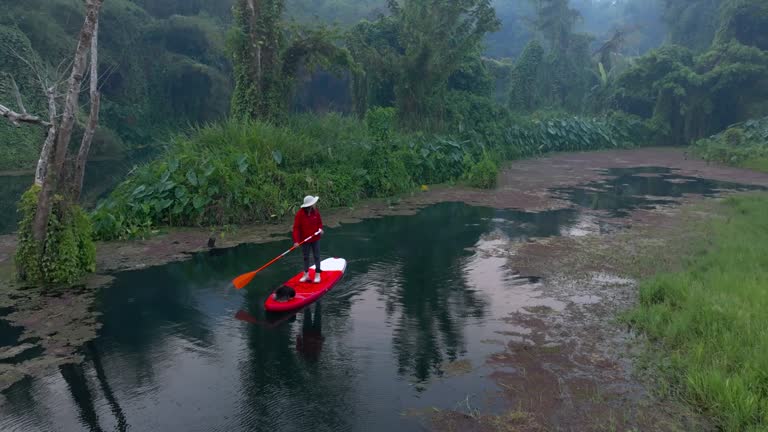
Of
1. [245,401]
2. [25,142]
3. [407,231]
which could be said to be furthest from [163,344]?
[25,142]

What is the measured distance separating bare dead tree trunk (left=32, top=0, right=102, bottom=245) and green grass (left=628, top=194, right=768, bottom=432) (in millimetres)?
8386

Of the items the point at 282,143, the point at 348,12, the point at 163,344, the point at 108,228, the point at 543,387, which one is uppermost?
the point at 348,12

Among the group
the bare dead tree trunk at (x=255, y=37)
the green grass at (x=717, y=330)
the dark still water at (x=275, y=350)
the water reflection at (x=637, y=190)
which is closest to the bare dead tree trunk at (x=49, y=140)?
the dark still water at (x=275, y=350)

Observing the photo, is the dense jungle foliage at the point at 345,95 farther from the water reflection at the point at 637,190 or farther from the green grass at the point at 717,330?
the green grass at the point at 717,330

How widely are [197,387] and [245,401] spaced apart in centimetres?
63

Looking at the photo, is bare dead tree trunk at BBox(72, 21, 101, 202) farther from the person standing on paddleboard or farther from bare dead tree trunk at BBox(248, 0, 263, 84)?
bare dead tree trunk at BBox(248, 0, 263, 84)

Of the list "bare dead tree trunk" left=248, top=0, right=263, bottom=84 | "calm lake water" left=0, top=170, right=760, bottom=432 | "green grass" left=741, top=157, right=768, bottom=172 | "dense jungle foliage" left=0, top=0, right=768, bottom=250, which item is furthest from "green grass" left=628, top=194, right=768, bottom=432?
"green grass" left=741, top=157, right=768, bottom=172

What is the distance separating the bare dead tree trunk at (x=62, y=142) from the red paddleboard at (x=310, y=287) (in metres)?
3.59

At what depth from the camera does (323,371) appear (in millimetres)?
6141

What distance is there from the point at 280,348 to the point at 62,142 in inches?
189

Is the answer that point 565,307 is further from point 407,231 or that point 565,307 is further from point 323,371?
point 407,231

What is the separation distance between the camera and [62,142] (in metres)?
8.44

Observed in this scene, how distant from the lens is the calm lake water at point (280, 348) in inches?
209

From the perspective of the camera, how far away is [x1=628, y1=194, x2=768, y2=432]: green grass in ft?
16.3
